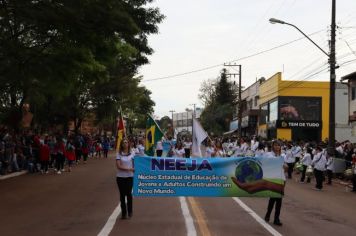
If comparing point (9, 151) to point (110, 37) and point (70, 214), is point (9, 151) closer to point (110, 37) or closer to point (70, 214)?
point (110, 37)

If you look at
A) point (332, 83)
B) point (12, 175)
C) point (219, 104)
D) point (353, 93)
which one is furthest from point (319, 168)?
point (219, 104)

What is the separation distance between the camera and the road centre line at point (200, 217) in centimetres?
1062

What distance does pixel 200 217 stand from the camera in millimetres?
12445

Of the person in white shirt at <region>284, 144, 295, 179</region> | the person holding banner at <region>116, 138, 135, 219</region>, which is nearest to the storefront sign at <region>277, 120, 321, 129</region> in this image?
the person in white shirt at <region>284, 144, 295, 179</region>

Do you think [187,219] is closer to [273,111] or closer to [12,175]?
[12,175]

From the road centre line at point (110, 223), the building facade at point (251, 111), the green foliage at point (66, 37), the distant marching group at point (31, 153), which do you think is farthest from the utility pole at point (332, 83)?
the building facade at point (251, 111)

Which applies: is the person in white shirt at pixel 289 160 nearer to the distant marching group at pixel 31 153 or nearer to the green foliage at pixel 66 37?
the green foliage at pixel 66 37

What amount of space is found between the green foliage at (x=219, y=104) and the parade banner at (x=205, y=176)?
80.1 meters

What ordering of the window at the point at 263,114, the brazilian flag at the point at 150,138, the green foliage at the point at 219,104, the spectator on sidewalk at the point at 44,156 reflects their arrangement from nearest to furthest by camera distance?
the brazilian flag at the point at 150,138
the spectator on sidewalk at the point at 44,156
the window at the point at 263,114
the green foliage at the point at 219,104

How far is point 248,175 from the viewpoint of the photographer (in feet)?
41.8

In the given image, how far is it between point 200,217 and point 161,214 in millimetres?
960

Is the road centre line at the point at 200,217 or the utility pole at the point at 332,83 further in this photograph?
the utility pole at the point at 332,83

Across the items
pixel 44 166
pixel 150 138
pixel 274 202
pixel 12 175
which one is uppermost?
pixel 150 138

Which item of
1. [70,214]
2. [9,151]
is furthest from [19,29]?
[70,214]
